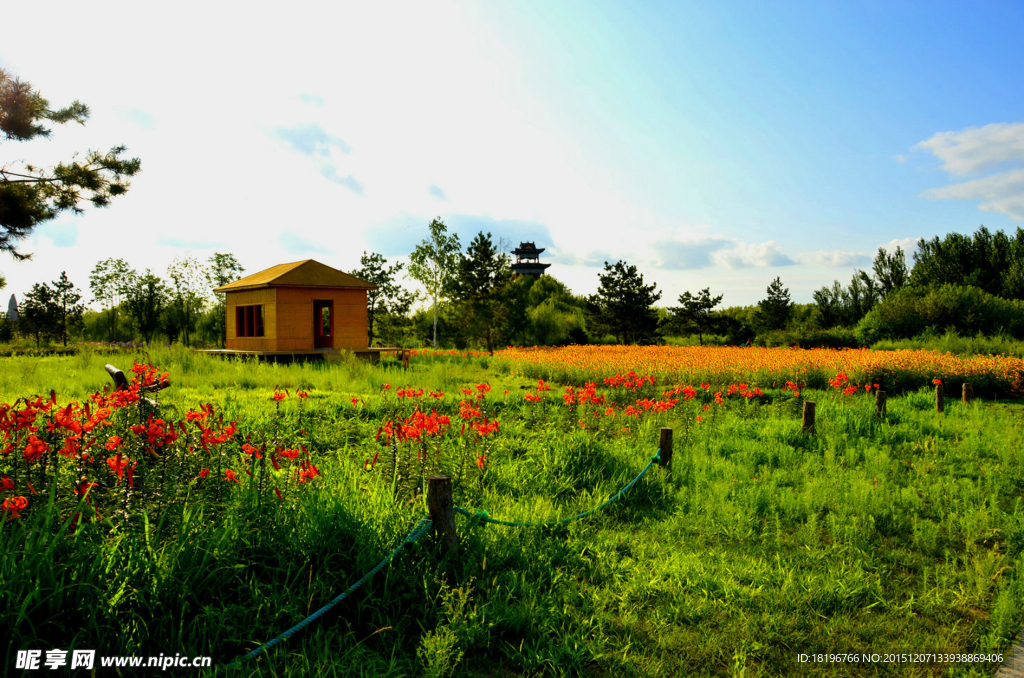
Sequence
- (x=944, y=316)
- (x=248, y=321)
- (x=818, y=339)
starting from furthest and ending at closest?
1. (x=818, y=339)
2. (x=944, y=316)
3. (x=248, y=321)

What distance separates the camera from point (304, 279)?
734 inches

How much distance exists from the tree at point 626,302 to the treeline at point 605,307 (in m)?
0.05

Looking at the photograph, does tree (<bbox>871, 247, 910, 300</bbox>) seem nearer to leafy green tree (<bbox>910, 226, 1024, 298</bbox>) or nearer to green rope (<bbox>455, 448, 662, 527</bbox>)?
leafy green tree (<bbox>910, 226, 1024, 298</bbox>)

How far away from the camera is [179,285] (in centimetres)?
3369

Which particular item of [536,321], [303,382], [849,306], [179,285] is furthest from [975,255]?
[179,285]

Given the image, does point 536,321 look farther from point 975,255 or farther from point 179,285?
point 975,255

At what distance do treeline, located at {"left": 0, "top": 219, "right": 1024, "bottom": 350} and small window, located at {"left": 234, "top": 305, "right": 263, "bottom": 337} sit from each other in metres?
11.9

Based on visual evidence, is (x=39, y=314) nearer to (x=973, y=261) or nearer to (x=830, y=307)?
(x=830, y=307)

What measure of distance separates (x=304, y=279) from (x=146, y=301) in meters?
21.2

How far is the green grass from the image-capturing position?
256cm

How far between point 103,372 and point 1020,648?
15174 mm

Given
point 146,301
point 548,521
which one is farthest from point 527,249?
point 548,521

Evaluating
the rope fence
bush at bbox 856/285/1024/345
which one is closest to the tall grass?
bush at bbox 856/285/1024/345

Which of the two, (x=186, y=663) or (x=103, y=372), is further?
(x=103, y=372)
